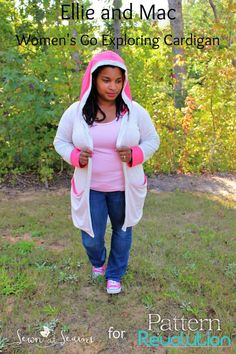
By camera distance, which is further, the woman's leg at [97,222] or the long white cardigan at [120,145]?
the woman's leg at [97,222]

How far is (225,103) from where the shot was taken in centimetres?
706

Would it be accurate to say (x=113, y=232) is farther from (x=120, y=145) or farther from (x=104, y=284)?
(x=120, y=145)

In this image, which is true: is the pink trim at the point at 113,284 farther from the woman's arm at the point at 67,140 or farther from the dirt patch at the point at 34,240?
the woman's arm at the point at 67,140

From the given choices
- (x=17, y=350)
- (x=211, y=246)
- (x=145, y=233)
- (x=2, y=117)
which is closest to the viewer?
(x=17, y=350)

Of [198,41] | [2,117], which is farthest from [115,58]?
[198,41]

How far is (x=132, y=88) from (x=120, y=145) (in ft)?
13.7

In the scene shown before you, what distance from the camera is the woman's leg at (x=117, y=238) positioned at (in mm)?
2787

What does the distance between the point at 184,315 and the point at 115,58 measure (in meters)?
1.92

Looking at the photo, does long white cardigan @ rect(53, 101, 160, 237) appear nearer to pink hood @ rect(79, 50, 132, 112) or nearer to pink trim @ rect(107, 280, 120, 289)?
pink hood @ rect(79, 50, 132, 112)

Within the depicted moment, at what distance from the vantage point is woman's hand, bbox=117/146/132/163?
2.51 m

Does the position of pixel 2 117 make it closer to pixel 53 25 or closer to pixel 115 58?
pixel 53 25

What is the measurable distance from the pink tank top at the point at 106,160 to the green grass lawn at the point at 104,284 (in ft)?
3.16

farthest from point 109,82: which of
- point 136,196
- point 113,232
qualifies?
point 113,232

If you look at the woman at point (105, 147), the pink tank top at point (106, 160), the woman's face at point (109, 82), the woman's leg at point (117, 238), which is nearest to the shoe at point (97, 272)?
the woman's leg at point (117, 238)
